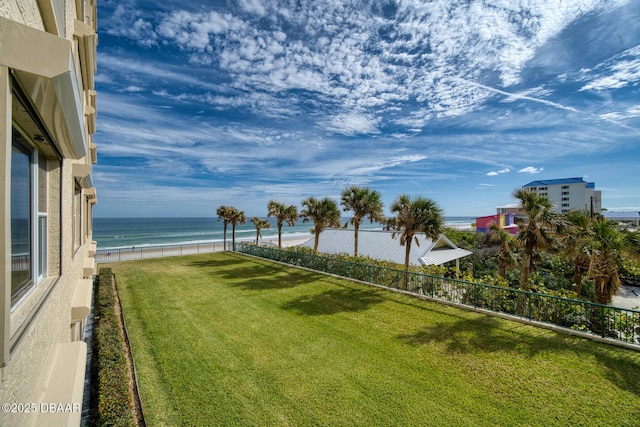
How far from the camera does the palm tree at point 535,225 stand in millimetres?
10172

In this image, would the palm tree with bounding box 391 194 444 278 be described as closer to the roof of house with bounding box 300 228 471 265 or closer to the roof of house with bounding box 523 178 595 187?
the roof of house with bounding box 300 228 471 265

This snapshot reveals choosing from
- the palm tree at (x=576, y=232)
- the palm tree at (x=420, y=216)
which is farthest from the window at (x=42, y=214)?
the palm tree at (x=576, y=232)

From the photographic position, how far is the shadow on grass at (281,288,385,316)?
10375 mm

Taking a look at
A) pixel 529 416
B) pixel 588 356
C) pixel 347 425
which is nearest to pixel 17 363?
pixel 347 425

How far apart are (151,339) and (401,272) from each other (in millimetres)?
9428

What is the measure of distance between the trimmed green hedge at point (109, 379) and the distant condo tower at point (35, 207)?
6.47 ft

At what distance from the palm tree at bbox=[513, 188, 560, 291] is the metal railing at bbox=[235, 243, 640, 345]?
1553 millimetres

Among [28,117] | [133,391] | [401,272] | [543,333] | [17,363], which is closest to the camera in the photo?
[17,363]

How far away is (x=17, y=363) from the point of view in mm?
1562

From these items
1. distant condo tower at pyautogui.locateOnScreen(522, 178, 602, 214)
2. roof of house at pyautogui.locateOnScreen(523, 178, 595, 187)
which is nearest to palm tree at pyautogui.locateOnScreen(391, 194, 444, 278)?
distant condo tower at pyautogui.locateOnScreen(522, 178, 602, 214)

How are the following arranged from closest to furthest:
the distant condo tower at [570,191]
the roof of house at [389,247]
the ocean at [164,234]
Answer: the roof of house at [389,247] < the ocean at [164,234] < the distant condo tower at [570,191]

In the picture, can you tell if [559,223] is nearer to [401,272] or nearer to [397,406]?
[401,272]

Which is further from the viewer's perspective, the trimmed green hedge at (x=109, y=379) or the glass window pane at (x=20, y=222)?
the trimmed green hedge at (x=109, y=379)

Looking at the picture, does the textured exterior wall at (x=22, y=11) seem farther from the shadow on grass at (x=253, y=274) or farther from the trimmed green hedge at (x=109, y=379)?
the shadow on grass at (x=253, y=274)
